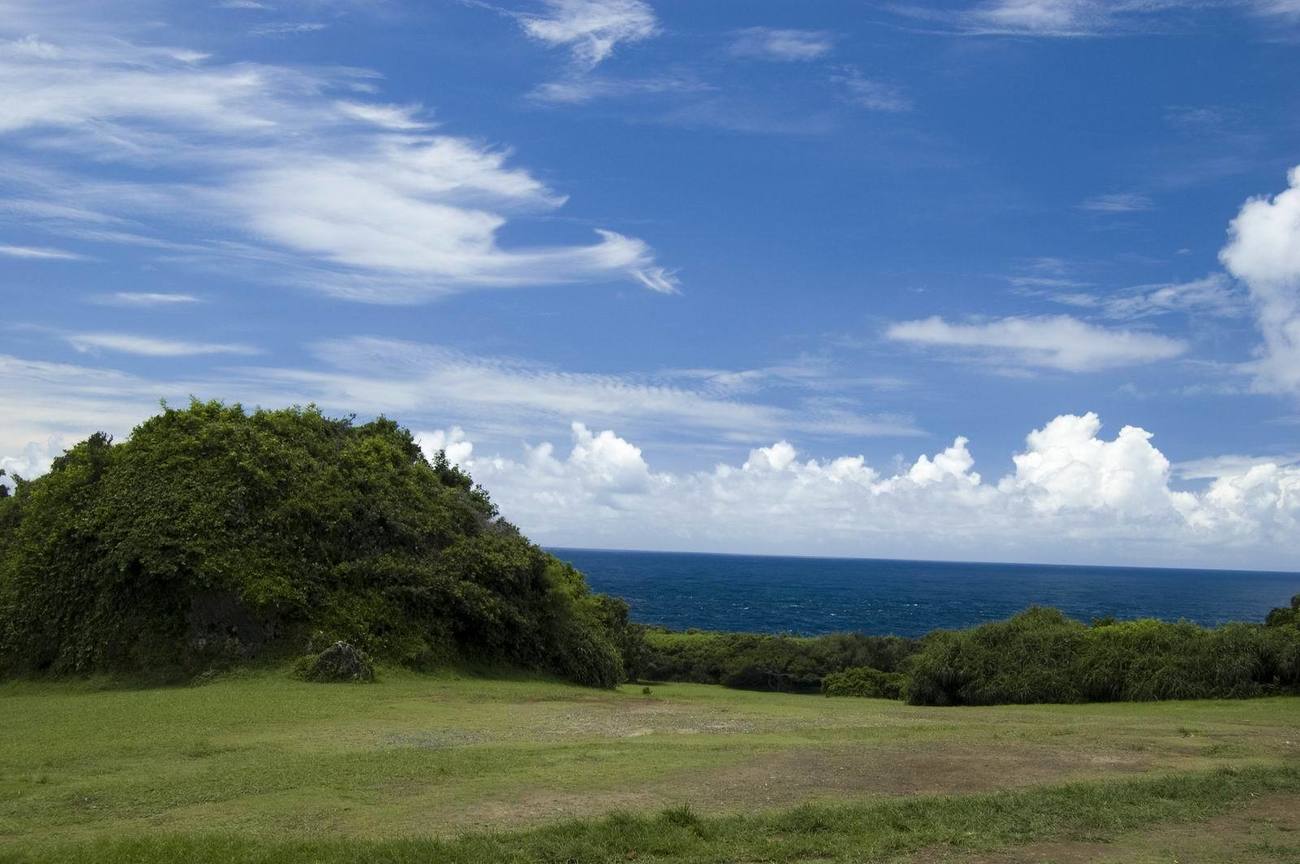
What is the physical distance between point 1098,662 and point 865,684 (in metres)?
13.2

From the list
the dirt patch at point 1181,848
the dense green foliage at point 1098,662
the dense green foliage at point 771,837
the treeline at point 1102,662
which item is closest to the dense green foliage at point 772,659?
the treeline at point 1102,662

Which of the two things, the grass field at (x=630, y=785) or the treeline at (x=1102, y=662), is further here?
the treeline at (x=1102, y=662)

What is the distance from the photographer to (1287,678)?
2541 cm

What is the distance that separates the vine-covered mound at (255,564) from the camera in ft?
90.9

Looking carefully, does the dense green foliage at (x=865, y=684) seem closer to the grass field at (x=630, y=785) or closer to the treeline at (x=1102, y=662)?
the treeline at (x=1102, y=662)

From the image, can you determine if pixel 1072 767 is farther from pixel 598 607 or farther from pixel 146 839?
pixel 598 607

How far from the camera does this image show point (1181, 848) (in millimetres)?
10500

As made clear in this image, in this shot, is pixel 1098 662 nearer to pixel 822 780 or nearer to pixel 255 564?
pixel 822 780

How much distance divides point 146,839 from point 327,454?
23753mm

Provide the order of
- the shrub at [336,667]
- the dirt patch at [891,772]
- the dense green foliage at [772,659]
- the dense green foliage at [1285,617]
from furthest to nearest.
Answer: the dense green foliage at [772,659] < the dense green foliage at [1285,617] < the shrub at [336,667] < the dirt patch at [891,772]

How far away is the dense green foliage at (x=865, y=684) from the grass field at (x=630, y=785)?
16.8m

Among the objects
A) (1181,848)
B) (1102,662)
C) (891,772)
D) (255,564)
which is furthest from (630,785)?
(255,564)

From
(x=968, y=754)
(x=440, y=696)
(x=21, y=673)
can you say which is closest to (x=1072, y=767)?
(x=968, y=754)

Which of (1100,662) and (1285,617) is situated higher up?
(1285,617)
